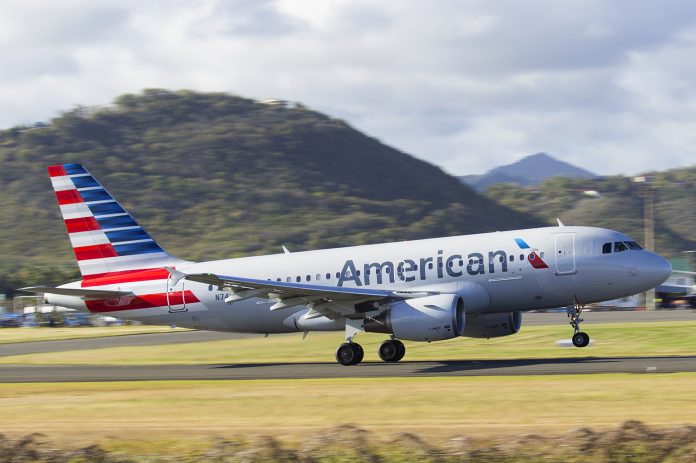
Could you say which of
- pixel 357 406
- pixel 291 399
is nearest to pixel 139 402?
pixel 291 399

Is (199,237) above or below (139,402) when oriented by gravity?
above

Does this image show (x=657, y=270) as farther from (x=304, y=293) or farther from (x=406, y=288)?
(x=304, y=293)

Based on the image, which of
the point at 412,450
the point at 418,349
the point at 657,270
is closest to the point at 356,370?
the point at 418,349

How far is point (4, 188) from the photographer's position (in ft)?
627

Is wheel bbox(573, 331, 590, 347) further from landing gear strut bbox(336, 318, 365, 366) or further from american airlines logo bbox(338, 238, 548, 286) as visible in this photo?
landing gear strut bbox(336, 318, 365, 366)

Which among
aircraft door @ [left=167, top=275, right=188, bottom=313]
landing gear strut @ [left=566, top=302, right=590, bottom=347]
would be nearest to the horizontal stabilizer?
aircraft door @ [left=167, top=275, right=188, bottom=313]

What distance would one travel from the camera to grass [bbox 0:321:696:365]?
34719mm

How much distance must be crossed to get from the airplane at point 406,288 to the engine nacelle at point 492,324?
0.04 m

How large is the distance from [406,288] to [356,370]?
3929 mm

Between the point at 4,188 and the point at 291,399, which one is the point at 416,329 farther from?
the point at 4,188

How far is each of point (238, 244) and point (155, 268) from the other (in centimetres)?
13193

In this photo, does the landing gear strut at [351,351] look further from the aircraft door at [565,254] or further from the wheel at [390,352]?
the aircraft door at [565,254]

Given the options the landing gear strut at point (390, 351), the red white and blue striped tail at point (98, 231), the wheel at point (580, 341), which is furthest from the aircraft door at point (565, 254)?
the red white and blue striped tail at point (98, 231)

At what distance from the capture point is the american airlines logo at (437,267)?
32.0 metres
